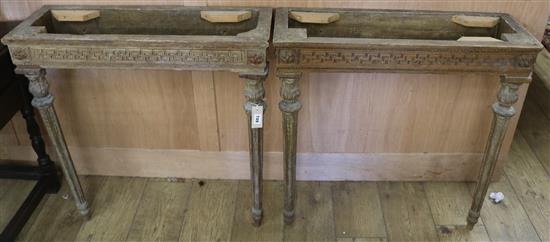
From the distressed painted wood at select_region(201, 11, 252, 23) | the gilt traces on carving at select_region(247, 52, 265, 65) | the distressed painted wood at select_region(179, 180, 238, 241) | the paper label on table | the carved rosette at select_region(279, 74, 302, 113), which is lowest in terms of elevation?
the distressed painted wood at select_region(179, 180, 238, 241)

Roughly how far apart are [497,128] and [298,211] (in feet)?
2.65

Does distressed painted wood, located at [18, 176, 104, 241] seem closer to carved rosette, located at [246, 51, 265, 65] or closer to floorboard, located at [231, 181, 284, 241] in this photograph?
floorboard, located at [231, 181, 284, 241]

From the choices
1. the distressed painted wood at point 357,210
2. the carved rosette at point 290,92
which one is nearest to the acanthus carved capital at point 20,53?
the carved rosette at point 290,92

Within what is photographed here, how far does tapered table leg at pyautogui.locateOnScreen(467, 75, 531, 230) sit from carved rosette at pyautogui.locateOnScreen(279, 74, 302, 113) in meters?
0.63

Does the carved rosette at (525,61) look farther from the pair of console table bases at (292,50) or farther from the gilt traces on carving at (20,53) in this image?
the gilt traces on carving at (20,53)

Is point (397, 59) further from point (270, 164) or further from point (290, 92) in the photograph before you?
point (270, 164)

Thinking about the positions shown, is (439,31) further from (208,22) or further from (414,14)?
(208,22)

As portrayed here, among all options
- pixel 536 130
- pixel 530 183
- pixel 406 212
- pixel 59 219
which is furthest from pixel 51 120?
pixel 536 130

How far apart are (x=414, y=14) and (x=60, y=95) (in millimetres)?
1356

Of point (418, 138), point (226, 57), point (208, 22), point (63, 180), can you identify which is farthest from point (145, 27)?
point (418, 138)

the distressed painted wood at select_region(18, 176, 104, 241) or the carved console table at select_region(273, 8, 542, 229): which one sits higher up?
the carved console table at select_region(273, 8, 542, 229)

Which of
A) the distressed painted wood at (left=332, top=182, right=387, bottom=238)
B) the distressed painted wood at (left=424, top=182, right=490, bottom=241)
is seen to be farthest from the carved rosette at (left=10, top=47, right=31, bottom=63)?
the distressed painted wood at (left=424, top=182, right=490, bottom=241)

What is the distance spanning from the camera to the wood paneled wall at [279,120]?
6.11 ft

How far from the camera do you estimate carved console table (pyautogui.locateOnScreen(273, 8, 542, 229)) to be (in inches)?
56.6
